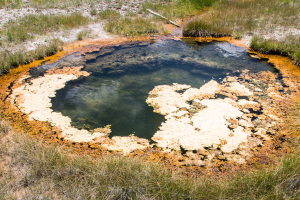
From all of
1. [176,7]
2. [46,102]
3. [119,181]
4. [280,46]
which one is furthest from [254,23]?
[119,181]

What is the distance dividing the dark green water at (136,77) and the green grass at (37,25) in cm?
231

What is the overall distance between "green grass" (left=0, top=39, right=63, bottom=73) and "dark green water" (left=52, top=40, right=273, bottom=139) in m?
1.14

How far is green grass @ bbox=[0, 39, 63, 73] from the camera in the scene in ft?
15.4

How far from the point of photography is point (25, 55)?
17.0ft

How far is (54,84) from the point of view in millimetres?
4367

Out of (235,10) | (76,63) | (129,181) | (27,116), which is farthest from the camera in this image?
(235,10)

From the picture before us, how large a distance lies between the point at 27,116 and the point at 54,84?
3.62 ft

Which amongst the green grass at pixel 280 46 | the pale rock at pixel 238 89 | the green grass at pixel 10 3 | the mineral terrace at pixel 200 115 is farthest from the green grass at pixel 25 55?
the green grass at pixel 280 46

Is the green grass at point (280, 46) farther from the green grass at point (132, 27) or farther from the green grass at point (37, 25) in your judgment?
the green grass at point (37, 25)

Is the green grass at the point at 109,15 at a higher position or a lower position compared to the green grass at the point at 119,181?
higher

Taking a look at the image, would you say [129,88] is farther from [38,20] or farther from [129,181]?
[38,20]

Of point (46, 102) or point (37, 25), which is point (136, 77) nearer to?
point (46, 102)

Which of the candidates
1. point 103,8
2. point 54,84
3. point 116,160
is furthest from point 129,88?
point 103,8

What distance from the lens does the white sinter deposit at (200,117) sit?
300 cm
